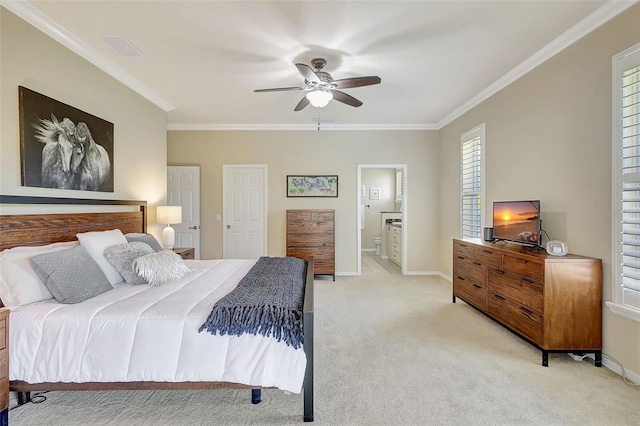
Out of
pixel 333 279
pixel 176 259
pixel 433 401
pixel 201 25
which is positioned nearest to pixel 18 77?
pixel 201 25

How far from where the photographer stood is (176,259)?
8.27 ft

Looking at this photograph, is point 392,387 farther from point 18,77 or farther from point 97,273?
point 18,77

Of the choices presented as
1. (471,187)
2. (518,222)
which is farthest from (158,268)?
(471,187)

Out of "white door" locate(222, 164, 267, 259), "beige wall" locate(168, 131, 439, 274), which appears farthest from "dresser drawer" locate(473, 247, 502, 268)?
"white door" locate(222, 164, 267, 259)

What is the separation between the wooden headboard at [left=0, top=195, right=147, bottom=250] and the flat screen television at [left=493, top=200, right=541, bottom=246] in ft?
14.1

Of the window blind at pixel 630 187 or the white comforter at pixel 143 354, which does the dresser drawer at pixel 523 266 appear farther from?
the white comforter at pixel 143 354

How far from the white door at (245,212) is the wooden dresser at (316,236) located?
0.70 metres

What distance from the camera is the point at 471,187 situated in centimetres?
421

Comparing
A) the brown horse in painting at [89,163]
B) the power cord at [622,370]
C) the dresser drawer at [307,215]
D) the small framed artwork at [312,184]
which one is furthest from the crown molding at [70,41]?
the power cord at [622,370]

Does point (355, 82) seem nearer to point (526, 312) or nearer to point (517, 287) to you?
point (517, 287)

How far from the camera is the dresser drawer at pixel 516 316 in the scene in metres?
2.34

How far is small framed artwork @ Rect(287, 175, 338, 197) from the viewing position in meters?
5.21

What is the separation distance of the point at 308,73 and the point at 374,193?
5833 millimetres

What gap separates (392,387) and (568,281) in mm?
1671
